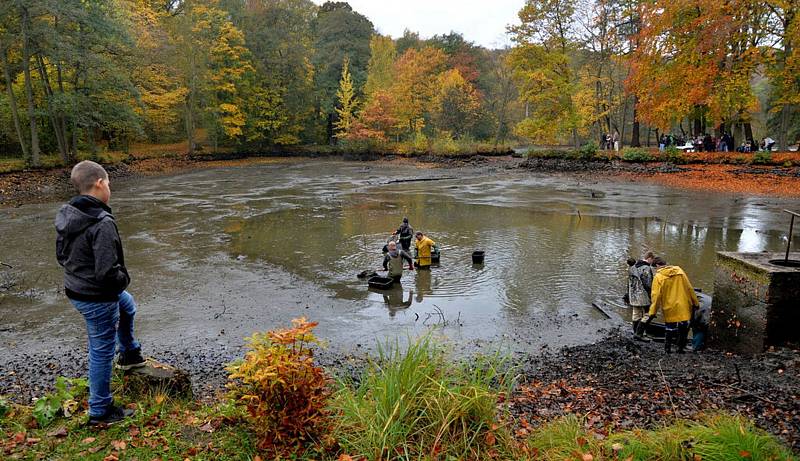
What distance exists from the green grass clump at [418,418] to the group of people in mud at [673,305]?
445 centimetres

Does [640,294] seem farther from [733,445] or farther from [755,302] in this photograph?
[733,445]

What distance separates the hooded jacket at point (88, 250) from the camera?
12.2 ft

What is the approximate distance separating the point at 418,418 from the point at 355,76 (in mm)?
57152

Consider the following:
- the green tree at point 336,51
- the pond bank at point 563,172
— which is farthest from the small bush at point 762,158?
the green tree at point 336,51

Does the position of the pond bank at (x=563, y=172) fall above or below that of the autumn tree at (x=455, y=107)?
below

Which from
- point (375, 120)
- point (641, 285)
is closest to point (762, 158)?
point (641, 285)

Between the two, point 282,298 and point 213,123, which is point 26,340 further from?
point 213,123

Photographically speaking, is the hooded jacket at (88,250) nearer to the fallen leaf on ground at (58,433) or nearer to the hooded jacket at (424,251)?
the fallen leaf on ground at (58,433)

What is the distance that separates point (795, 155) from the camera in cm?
2592

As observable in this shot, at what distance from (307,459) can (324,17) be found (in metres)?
66.4

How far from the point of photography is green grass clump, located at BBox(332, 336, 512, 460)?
11.4 feet

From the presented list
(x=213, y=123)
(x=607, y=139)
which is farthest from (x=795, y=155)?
(x=213, y=123)

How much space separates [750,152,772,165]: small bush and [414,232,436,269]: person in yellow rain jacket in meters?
24.1

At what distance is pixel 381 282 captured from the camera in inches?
416
